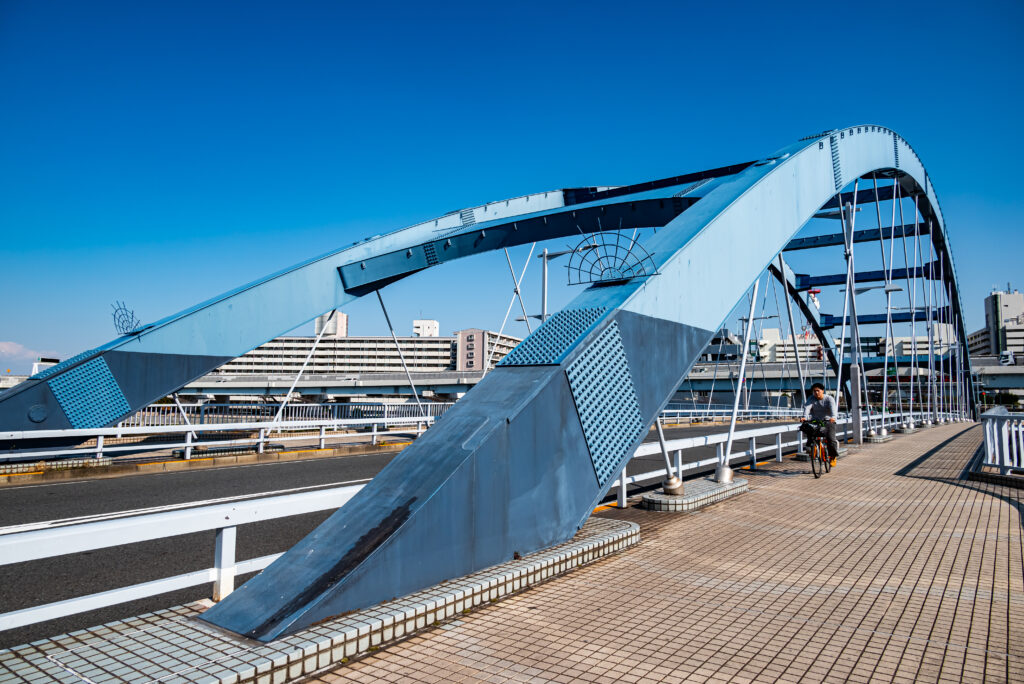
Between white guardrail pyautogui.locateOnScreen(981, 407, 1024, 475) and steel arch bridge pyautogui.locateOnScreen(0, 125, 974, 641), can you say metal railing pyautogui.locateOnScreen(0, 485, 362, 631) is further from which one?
white guardrail pyautogui.locateOnScreen(981, 407, 1024, 475)

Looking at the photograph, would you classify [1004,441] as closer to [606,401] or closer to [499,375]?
[606,401]

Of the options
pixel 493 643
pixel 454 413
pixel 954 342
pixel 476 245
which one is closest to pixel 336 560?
pixel 493 643

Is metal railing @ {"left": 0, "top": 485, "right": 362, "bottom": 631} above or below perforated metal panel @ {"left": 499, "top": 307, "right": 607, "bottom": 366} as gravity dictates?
below

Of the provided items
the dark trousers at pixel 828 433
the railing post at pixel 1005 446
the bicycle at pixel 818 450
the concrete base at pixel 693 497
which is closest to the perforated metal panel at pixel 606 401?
the concrete base at pixel 693 497

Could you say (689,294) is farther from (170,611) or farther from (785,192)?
(170,611)

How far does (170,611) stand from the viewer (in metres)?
3.95

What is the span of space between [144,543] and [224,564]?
12.7ft

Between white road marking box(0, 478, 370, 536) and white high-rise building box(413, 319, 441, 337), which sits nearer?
white road marking box(0, 478, 370, 536)

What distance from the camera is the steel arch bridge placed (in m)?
4.15

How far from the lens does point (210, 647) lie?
10.9 ft

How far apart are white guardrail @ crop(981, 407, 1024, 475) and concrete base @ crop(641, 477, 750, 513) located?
18.6 ft

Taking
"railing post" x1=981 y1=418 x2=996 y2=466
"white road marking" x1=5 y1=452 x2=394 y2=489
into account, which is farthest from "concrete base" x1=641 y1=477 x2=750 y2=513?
"white road marking" x1=5 y1=452 x2=394 y2=489

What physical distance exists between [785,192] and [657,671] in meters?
9.95

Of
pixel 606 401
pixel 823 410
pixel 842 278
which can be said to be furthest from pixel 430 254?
pixel 842 278
